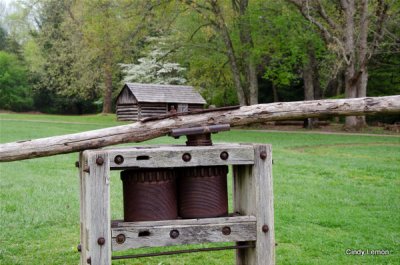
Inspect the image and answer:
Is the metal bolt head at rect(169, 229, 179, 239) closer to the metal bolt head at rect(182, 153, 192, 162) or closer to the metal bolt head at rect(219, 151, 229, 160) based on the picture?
the metal bolt head at rect(182, 153, 192, 162)

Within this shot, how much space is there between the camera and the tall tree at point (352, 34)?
27.4 m

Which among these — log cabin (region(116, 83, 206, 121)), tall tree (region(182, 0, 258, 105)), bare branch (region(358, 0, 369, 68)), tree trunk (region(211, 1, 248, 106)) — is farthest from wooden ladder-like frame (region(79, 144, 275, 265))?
tree trunk (region(211, 1, 248, 106))

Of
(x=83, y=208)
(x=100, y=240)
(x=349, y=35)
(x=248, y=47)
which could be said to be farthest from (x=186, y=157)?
(x=248, y=47)

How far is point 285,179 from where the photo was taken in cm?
1222

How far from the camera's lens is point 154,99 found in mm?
33031

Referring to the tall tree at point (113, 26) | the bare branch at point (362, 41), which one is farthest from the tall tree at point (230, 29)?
the bare branch at point (362, 41)

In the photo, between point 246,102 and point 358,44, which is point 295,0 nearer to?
point 358,44

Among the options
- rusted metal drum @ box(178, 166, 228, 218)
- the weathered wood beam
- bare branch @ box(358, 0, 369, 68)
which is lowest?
rusted metal drum @ box(178, 166, 228, 218)

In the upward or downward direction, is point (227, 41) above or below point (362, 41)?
above

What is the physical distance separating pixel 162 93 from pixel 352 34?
38.1 ft

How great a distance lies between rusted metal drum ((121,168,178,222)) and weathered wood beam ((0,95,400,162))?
0.33 m

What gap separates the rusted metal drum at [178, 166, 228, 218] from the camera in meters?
4.15

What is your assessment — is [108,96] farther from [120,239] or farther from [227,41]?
[120,239]

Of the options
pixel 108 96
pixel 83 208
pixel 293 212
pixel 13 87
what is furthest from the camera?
pixel 13 87
